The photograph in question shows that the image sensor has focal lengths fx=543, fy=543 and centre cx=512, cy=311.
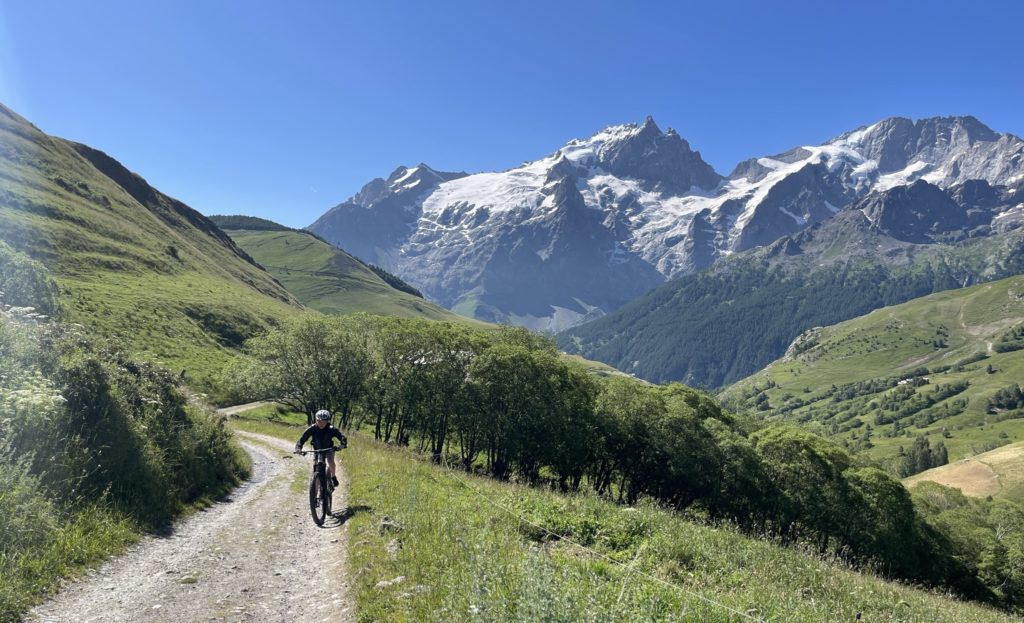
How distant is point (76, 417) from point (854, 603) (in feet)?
69.2

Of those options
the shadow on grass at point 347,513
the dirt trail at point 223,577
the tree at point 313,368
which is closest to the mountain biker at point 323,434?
the shadow on grass at point 347,513

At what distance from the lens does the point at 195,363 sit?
9044 cm

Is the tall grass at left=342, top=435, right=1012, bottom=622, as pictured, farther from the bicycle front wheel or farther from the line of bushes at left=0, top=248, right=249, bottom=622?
the line of bushes at left=0, top=248, right=249, bottom=622

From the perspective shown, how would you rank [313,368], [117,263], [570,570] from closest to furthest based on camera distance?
[570,570] → [313,368] → [117,263]

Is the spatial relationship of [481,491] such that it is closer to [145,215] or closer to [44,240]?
[44,240]

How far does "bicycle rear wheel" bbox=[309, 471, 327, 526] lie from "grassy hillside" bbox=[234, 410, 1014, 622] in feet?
3.00

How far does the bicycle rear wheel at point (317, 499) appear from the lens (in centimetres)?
1808

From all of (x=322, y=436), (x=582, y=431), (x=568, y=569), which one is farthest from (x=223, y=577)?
(x=582, y=431)

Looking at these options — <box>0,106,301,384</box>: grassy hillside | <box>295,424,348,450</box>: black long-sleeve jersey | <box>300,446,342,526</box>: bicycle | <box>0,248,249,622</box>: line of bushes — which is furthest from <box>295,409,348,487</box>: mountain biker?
<box>0,106,301,384</box>: grassy hillside

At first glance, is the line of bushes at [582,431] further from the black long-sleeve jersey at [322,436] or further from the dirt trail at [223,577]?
the dirt trail at [223,577]

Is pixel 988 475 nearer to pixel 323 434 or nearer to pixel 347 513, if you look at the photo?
pixel 347 513

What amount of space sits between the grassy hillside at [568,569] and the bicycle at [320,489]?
936 millimetres

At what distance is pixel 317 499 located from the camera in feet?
60.7

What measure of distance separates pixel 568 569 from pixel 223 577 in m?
8.15
